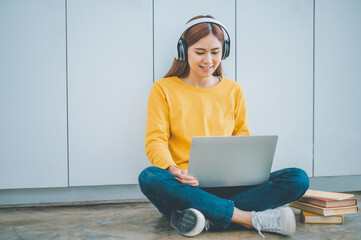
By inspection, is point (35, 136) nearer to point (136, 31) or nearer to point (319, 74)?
point (136, 31)

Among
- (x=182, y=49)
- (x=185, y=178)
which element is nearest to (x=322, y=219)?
(x=185, y=178)

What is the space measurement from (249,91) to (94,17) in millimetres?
1119

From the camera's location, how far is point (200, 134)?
59.8 inches

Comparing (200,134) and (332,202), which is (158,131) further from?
(332,202)

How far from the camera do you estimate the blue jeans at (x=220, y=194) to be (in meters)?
1.25

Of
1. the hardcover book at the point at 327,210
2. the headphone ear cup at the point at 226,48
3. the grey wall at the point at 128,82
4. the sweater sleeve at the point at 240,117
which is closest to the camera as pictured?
the hardcover book at the point at 327,210

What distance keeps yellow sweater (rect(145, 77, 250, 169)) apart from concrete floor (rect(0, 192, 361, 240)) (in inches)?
13.9

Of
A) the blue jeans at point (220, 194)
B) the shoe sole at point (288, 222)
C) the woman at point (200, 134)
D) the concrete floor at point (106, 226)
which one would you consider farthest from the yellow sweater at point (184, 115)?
the shoe sole at point (288, 222)

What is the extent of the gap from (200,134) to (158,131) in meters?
0.22

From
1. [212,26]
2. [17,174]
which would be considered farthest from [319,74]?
[17,174]

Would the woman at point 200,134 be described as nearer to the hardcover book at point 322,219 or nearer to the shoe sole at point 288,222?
the shoe sole at point 288,222

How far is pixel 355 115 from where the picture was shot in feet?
7.03

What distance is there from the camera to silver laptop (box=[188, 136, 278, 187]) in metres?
1.16

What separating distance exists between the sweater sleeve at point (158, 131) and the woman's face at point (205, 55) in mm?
228
